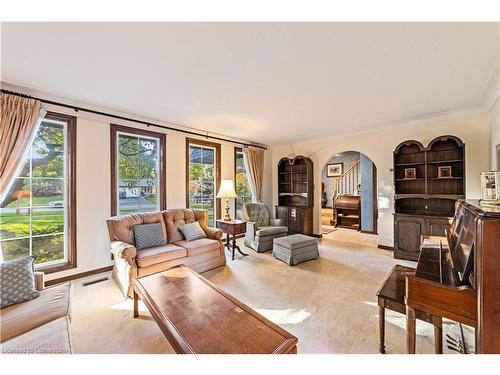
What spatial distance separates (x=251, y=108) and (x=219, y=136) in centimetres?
180

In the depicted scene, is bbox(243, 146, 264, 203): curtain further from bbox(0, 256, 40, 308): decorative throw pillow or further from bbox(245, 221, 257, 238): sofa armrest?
bbox(0, 256, 40, 308): decorative throw pillow

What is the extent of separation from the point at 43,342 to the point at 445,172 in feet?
17.2

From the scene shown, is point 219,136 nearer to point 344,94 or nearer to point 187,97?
point 187,97

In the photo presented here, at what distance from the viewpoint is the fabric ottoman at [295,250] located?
3582 millimetres

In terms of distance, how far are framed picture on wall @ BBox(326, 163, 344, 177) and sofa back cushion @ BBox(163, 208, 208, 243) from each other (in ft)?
18.6

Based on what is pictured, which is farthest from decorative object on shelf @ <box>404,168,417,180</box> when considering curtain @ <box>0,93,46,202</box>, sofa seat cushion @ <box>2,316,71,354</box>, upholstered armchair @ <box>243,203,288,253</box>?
curtain @ <box>0,93,46,202</box>

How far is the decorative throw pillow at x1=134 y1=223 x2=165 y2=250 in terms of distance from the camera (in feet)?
10.1

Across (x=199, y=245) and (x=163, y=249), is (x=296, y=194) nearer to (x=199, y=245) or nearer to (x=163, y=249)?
(x=199, y=245)

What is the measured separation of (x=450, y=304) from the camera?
115 cm

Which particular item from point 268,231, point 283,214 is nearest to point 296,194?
point 283,214

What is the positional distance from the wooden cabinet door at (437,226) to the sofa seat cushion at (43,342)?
4573mm

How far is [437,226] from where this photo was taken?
3463mm
